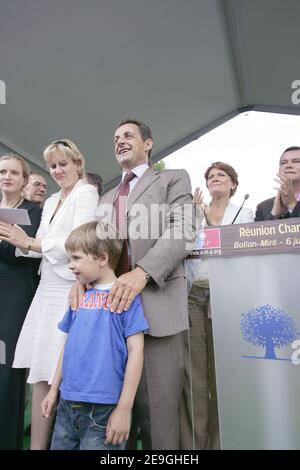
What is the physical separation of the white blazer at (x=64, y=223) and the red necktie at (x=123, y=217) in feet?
0.36

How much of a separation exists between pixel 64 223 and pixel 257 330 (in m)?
0.85

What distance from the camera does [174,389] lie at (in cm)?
114

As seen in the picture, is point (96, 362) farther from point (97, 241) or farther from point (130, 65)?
point (130, 65)

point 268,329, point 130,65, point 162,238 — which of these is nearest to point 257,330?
point 268,329

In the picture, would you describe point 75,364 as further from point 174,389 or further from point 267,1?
point 267,1

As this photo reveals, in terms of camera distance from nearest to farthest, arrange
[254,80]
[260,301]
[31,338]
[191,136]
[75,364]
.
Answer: [75,364], [260,301], [31,338], [254,80], [191,136]

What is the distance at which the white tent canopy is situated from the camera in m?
3.12

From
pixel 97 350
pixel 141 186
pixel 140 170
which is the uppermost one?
pixel 140 170

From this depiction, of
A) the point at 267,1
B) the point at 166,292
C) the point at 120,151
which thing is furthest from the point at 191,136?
the point at 166,292

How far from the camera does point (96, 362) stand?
1.01m

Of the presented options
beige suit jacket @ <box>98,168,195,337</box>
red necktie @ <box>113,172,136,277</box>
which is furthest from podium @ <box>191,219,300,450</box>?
red necktie @ <box>113,172,136,277</box>

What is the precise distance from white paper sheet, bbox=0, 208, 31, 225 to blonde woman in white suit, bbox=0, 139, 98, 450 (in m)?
0.04

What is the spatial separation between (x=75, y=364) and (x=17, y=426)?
24.3 inches

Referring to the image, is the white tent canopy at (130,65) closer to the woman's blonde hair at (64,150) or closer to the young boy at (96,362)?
the woman's blonde hair at (64,150)
